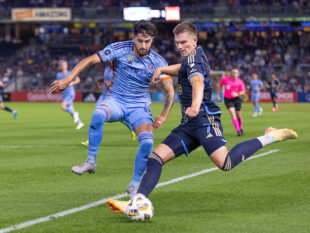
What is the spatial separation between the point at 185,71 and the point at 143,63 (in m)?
1.90

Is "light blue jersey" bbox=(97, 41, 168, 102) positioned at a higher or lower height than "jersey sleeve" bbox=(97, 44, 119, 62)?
lower

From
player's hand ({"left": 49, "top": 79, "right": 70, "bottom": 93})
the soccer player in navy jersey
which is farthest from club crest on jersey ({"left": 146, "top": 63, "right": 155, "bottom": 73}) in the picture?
the soccer player in navy jersey

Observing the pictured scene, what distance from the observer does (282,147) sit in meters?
15.9

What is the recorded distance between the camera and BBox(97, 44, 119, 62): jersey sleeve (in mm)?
8602

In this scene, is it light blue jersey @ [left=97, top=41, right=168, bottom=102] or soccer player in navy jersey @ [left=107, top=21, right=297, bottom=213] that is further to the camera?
light blue jersey @ [left=97, top=41, right=168, bottom=102]

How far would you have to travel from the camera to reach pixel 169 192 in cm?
903

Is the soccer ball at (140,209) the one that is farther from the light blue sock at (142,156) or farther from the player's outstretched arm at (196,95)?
the light blue sock at (142,156)

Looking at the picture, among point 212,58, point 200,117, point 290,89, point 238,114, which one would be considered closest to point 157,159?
point 200,117

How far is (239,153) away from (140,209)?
4.52 ft

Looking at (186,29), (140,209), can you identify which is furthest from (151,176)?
(186,29)

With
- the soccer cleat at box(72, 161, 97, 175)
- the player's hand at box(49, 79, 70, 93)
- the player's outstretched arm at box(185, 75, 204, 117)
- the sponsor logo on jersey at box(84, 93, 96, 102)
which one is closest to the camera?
the player's outstretched arm at box(185, 75, 204, 117)

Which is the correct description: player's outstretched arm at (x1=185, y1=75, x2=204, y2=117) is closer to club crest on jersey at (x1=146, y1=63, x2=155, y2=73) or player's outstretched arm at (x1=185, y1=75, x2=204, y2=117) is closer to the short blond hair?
the short blond hair

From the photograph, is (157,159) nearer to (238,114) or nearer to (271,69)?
(238,114)

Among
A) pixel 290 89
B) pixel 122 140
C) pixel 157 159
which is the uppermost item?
pixel 157 159
